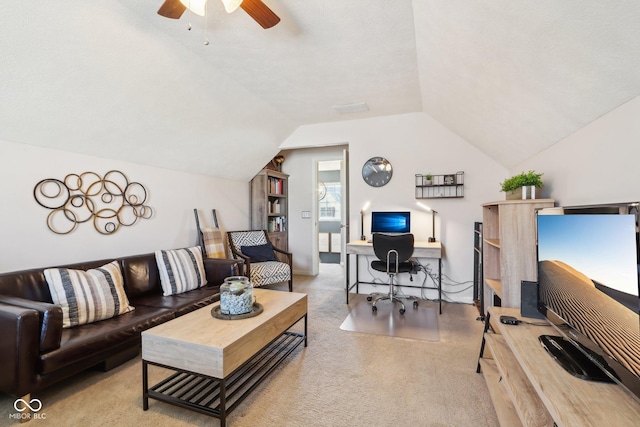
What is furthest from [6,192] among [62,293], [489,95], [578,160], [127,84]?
[578,160]

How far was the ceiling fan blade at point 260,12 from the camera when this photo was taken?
1.56m

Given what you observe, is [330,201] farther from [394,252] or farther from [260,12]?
Answer: [260,12]

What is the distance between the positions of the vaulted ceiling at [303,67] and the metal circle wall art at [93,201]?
263mm

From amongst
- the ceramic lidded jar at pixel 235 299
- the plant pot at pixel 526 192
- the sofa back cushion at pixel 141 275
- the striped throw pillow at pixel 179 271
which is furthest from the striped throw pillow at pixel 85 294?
the plant pot at pixel 526 192

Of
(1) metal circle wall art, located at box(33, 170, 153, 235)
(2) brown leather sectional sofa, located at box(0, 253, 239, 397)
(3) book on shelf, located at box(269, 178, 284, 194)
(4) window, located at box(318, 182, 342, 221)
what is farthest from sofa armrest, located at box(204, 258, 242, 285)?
(4) window, located at box(318, 182, 342, 221)

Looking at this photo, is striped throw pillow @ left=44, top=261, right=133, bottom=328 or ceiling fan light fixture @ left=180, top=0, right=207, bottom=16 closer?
ceiling fan light fixture @ left=180, top=0, right=207, bottom=16

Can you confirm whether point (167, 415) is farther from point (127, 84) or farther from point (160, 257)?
point (127, 84)

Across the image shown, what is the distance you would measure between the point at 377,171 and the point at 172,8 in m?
2.97

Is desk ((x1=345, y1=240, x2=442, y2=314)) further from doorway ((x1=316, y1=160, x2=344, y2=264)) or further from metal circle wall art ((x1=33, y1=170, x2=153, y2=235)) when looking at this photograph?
doorway ((x1=316, y1=160, x2=344, y2=264))

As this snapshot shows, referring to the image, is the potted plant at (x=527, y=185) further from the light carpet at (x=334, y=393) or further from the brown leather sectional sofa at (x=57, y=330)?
the brown leather sectional sofa at (x=57, y=330)

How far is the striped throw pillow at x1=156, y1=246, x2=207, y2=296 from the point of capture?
9.31 ft

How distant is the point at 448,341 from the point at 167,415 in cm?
219

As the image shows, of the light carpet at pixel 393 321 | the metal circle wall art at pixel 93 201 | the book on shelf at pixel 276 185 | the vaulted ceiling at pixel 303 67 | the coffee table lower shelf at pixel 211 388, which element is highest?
the vaulted ceiling at pixel 303 67

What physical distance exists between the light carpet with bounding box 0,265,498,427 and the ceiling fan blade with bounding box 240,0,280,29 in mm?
2238
